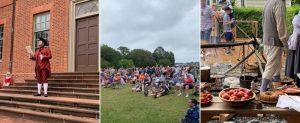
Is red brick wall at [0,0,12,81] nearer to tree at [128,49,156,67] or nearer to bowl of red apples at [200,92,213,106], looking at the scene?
bowl of red apples at [200,92,213,106]

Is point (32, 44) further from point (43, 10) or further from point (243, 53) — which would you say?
point (243, 53)

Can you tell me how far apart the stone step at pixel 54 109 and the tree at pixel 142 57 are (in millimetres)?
2569

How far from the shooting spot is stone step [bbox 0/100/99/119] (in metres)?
4.08

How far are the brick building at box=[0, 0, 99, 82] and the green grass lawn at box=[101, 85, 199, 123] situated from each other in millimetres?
4904

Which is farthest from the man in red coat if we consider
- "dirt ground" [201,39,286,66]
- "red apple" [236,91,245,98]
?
"red apple" [236,91,245,98]

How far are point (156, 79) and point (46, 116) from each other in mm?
3400

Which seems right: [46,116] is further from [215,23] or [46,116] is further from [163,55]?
[163,55]

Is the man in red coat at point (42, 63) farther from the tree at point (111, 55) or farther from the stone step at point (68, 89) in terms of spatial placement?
the tree at point (111, 55)

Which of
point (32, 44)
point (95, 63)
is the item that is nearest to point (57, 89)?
point (95, 63)

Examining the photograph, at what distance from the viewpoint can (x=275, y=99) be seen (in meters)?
2.41

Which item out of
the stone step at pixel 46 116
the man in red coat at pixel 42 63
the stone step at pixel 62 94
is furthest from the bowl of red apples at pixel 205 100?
the man in red coat at pixel 42 63

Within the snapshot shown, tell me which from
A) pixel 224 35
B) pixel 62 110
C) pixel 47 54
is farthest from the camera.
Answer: pixel 47 54

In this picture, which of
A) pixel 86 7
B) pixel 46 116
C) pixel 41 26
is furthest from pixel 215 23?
pixel 41 26

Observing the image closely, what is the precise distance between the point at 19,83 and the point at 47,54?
1.36m
